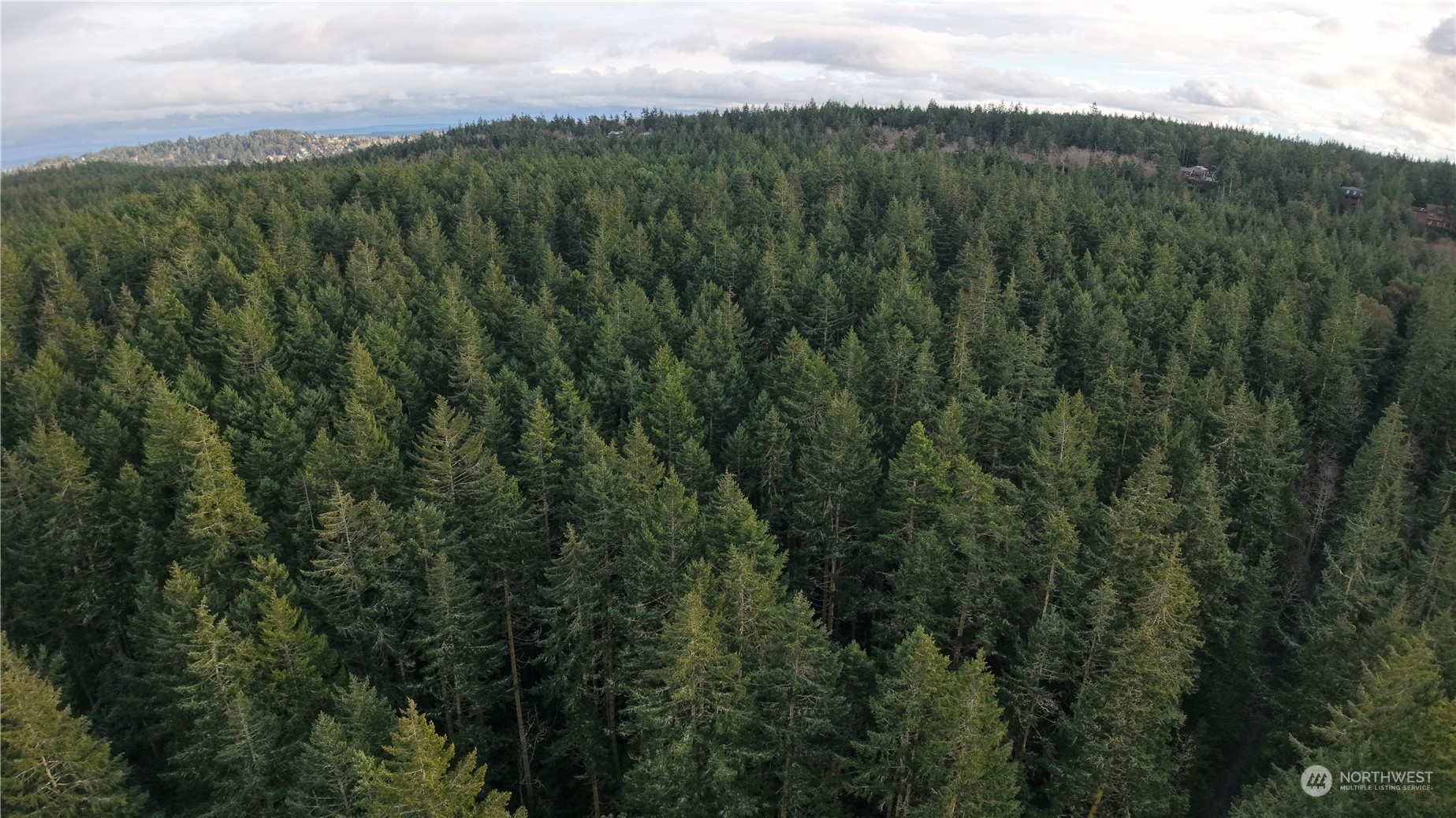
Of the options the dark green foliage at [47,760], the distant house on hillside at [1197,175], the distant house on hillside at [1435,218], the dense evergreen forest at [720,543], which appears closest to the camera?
the dark green foliage at [47,760]

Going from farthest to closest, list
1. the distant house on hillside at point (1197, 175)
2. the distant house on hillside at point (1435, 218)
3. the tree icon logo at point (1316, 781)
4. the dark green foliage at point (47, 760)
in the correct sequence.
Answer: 1. the distant house on hillside at point (1197, 175)
2. the distant house on hillside at point (1435, 218)
3. the tree icon logo at point (1316, 781)
4. the dark green foliage at point (47, 760)

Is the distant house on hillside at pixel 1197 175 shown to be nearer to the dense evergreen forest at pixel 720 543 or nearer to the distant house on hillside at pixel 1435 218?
the distant house on hillside at pixel 1435 218

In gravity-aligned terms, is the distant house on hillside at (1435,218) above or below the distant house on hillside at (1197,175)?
below

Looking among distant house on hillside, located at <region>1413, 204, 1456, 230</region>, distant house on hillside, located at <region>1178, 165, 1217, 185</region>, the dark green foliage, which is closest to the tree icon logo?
the dark green foliage

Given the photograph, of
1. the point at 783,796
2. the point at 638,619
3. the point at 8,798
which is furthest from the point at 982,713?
the point at 8,798

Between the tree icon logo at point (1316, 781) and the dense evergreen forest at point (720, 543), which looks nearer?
the tree icon logo at point (1316, 781)

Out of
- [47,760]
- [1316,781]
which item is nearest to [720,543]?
[1316,781]

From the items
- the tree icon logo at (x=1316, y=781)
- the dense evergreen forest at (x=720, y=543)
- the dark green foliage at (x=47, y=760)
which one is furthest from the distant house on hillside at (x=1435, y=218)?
the dark green foliage at (x=47, y=760)

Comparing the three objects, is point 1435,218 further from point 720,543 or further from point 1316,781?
point 720,543
